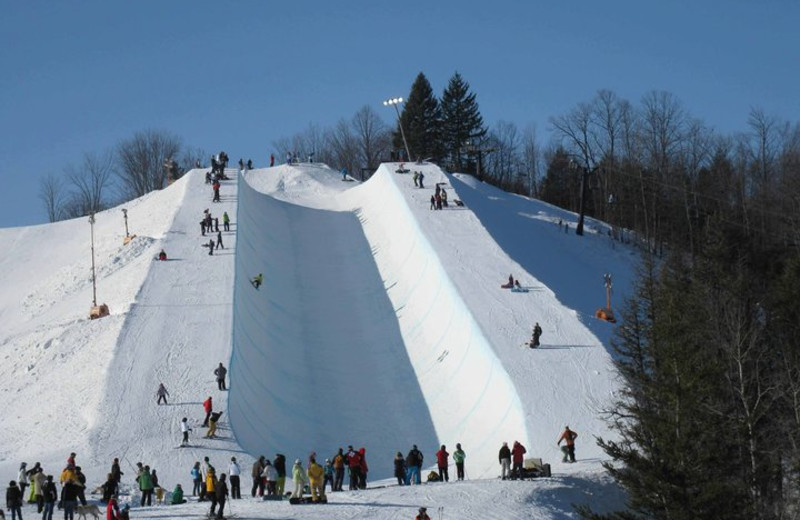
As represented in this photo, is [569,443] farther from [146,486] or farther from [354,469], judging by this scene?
[146,486]

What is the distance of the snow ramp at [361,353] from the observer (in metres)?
29.8

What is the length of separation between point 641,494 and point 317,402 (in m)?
16.0

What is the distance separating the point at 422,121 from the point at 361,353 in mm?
43203

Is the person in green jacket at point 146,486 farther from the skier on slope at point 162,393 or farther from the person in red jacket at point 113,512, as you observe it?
the skier on slope at point 162,393

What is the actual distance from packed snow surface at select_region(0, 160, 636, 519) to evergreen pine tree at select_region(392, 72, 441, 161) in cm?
2382

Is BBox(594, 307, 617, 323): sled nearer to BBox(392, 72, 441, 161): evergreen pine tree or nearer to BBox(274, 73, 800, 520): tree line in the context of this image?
BBox(274, 73, 800, 520): tree line

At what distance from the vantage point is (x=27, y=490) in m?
24.1

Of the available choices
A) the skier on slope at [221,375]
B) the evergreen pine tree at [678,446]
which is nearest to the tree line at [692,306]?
the evergreen pine tree at [678,446]

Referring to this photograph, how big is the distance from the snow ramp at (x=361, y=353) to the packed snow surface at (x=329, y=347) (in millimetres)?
88

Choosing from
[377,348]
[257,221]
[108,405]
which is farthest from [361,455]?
[257,221]

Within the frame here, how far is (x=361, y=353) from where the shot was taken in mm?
36250

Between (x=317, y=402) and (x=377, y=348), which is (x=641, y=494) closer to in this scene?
(x=317, y=402)

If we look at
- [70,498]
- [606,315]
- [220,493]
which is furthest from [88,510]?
[606,315]

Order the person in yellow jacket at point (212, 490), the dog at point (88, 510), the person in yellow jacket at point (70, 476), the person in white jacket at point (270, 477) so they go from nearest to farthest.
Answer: the person in yellow jacket at point (212, 490)
the dog at point (88, 510)
the person in yellow jacket at point (70, 476)
the person in white jacket at point (270, 477)
